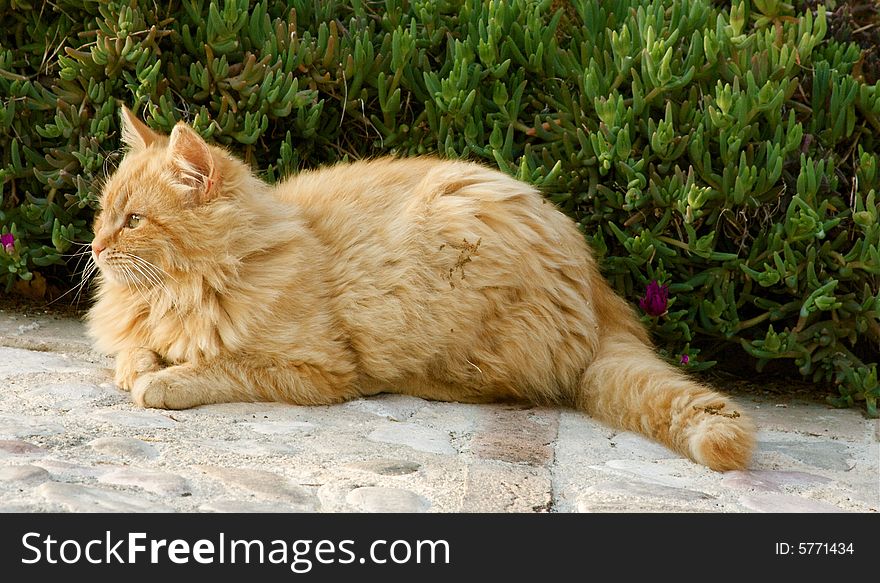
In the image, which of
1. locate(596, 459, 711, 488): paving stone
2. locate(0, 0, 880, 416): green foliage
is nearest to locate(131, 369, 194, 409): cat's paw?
locate(0, 0, 880, 416): green foliage

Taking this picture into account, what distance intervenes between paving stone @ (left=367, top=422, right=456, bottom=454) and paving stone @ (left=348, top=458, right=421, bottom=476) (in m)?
0.21

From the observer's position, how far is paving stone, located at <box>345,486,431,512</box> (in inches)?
117

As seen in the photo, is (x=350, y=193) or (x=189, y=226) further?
(x=350, y=193)

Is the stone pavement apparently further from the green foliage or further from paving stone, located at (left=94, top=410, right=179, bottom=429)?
the green foliage

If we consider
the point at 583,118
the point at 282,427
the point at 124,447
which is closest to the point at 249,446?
the point at 282,427

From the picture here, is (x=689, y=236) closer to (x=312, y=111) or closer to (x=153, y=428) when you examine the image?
(x=312, y=111)

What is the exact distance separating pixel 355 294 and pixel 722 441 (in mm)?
1701

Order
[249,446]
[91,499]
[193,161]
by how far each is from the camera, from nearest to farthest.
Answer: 1. [91,499]
2. [249,446]
3. [193,161]

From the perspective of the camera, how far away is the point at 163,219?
13.6 ft

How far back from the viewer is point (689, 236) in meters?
4.83

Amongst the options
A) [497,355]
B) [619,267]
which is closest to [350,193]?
[497,355]

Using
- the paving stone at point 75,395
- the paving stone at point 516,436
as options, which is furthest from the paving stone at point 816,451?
the paving stone at point 75,395

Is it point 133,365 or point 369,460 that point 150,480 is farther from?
point 133,365

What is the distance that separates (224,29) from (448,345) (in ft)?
6.62
